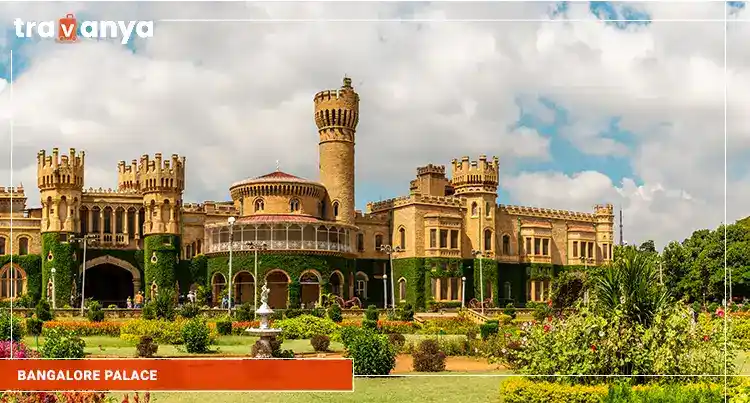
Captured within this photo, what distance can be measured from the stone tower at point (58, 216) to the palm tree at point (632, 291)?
42.7 metres

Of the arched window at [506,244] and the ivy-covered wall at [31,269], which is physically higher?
the arched window at [506,244]

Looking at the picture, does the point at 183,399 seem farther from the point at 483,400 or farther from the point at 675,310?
the point at 675,310

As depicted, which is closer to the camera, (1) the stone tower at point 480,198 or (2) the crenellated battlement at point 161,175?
(2) the crenellated battlement at point 161,175

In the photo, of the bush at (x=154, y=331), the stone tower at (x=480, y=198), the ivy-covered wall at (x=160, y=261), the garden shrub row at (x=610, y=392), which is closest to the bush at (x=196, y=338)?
the bush at (x=154, y=331)

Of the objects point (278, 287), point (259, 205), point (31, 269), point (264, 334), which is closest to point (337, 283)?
point (278, 287)

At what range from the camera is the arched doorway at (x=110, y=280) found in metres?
56.7

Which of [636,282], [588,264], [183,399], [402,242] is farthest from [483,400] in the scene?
[588,264]

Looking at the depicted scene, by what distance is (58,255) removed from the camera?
53438 millimetres

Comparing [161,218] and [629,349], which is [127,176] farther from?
[629,349]

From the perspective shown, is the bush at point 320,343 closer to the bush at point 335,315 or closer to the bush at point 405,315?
the bush at point 335,315

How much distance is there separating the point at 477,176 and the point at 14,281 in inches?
1267

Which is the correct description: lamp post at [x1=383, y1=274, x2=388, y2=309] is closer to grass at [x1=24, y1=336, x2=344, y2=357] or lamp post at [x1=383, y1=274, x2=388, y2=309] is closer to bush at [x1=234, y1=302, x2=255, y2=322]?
bush at [x1=234, y1=302, x2=255, y2=322]

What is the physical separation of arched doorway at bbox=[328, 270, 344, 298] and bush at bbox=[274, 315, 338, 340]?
20.8 m

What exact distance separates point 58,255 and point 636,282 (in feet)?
144
